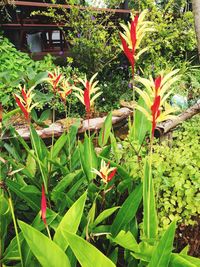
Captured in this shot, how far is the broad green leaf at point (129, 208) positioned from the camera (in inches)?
58.9

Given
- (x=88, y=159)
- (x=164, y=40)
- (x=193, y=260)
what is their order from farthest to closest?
Answer: (x=164, y=40), (x=88, y=159), (x=193, y=260)

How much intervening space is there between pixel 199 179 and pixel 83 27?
434 centimetres

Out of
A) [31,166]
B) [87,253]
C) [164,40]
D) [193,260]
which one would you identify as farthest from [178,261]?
[164,40]

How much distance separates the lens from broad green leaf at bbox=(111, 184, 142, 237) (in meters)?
1.50

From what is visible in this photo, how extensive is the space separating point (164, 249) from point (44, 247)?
1.21 feet

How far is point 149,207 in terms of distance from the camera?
1.36 m

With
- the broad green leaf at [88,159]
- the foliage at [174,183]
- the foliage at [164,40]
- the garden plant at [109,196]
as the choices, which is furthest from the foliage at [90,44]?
the foliage at [174,183]

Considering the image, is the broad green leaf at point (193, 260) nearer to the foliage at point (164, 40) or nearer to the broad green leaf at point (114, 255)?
the broad green leaf at point (114, 255)

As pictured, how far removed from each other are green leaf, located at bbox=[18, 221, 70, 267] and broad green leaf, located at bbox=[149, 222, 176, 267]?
11.2 inches

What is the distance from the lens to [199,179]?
1.51 metres

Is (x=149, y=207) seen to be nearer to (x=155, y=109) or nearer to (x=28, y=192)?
(x=155, y=109)

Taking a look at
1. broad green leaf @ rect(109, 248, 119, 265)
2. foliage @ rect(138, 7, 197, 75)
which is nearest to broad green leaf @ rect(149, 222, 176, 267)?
broad green leaf @ rect(109, 248, 119, 265)

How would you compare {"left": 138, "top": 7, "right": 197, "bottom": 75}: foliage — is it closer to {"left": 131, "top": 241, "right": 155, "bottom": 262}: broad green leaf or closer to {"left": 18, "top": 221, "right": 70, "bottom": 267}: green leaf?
{"left": 131, "top": 241, "right": 155, "bottom": 262}: broad green leaf

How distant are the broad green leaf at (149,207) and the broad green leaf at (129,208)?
0.12 metres
